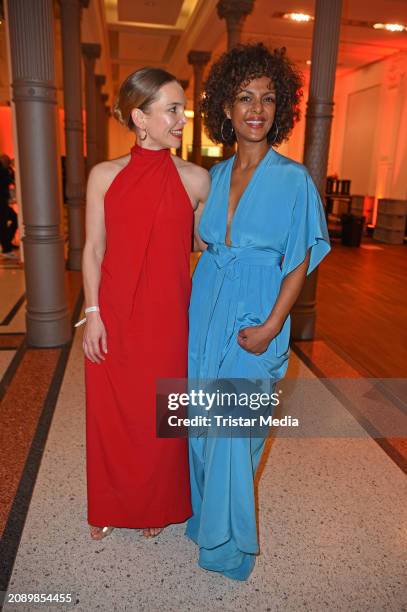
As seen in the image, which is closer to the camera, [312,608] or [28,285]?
[312,608]

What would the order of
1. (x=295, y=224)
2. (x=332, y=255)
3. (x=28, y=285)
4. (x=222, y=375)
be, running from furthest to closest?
(x=332, y=255), (x=28, y=285), (x=222, y=375), (x=295, y=224)

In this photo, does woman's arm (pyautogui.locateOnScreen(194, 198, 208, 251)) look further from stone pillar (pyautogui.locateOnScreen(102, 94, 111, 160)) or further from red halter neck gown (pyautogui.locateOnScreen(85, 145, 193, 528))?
stone pillar (pyautogui.locateOnScreen(102, 94, 111, 160))

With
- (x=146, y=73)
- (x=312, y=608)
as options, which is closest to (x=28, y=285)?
(x=146, y=73)

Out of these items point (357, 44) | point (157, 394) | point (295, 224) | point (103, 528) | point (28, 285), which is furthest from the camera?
point (357, 44)

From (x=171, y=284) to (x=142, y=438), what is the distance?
0.62 meters

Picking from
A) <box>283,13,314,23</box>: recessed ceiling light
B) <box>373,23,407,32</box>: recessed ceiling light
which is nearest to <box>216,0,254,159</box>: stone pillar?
<box>283,13,314,23</box>: recessed ceiling light

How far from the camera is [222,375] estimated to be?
177 cm

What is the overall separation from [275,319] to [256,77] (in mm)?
805

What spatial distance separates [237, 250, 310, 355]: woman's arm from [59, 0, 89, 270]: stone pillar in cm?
588

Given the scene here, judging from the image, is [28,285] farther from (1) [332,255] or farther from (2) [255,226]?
(1) [332,255]

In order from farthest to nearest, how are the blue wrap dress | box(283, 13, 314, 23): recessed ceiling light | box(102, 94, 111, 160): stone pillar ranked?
box(102, 94, 111, 160): stone pillar, box(283, 13, 314, 23): recessed ceiling light, the blue wrap dress

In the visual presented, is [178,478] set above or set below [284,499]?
above

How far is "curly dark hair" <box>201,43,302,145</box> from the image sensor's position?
1.68 metres

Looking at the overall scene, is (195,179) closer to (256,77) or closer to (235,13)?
(256,77)
